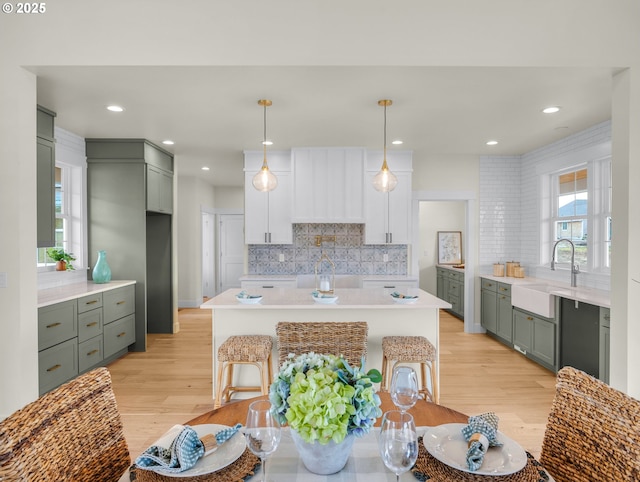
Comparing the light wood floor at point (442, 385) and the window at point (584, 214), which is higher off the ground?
the window at point (584, 214)

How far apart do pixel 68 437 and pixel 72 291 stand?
10.9ft

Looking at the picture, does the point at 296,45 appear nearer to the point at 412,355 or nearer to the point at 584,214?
the point at 412,355

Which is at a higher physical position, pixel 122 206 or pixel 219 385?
pixel 122 206

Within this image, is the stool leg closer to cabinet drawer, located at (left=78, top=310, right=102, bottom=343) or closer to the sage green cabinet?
cabinet drawer, located at (left=78, top=310, right=102, bottom=343)

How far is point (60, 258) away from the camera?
164 inches

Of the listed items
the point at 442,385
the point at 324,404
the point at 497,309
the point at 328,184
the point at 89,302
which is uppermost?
the point at 328,184

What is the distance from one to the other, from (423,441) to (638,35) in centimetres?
307

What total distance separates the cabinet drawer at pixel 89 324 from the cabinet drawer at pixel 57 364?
4.6 inches

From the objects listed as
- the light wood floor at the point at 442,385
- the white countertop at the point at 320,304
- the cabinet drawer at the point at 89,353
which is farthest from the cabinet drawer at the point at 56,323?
the white countertop at the point at 320,304

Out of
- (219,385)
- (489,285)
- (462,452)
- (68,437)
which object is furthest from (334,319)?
(489,285)

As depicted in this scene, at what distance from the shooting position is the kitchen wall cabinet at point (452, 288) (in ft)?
20.7

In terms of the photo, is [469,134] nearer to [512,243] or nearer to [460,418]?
[512,243]

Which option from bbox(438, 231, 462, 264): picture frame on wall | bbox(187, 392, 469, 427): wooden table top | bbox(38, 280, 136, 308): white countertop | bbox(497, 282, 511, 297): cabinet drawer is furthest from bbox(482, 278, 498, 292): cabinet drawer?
bbox(38, 280, 136, 308): white countertop

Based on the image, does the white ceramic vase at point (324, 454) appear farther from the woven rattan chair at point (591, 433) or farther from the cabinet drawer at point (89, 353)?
the cabinet drawer at point (89, 353)
